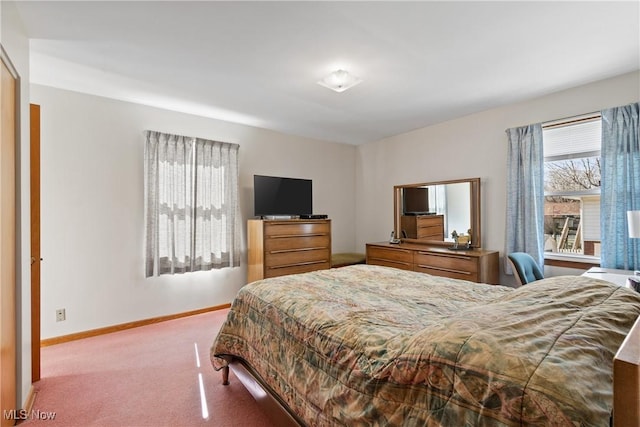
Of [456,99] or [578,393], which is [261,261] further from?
[578,393]

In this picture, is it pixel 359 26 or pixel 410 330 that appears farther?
pixel 359 26

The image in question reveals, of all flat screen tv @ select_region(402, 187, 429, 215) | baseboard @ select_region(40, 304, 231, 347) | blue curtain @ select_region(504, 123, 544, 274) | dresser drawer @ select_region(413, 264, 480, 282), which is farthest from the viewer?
flat screen tv @ select_region(402, 187, 429, 215)

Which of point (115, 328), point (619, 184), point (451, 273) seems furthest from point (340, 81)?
point (115, 328)

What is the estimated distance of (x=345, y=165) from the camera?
561cm

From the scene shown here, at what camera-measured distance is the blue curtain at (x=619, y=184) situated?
2.68 m

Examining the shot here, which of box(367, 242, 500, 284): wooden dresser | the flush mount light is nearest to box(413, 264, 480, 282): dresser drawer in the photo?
box(367, 242, 500, 284): wooden dresser

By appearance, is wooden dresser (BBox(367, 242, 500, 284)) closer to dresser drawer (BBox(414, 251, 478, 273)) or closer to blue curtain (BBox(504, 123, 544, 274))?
dresser drawer (BBox(414, 251, 478, 273))

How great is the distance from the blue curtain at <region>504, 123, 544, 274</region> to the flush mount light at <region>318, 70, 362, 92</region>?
81.9 inches

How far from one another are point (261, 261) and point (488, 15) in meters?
3.30

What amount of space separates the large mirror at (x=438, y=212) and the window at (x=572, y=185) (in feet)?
2.46

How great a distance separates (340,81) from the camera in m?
2.73

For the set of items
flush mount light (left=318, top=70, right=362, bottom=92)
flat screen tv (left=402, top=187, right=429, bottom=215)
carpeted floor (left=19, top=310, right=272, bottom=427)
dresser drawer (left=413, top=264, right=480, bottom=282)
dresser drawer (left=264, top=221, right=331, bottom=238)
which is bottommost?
carpeted floor (left=19, top=310, right=272, bottom=427)

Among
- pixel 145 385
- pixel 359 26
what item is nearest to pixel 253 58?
pixel 359 26

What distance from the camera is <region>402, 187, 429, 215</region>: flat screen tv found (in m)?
4.46
